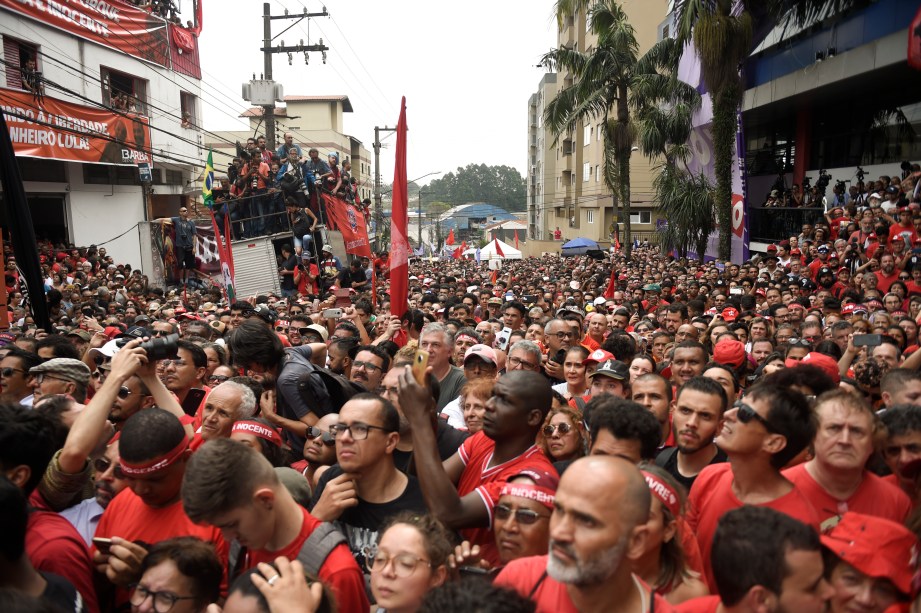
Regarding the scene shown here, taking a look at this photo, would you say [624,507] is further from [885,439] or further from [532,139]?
[532,139]

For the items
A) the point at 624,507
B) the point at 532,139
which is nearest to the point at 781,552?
the point at 624,507

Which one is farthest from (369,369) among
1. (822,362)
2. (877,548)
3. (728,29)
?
(728,29)

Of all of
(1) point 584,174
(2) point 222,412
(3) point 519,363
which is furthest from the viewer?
(1) point 584,174

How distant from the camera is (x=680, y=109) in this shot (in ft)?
73.8

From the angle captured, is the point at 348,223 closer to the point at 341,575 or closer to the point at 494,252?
the point at 494,252

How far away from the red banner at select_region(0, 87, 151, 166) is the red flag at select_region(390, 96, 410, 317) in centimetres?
890

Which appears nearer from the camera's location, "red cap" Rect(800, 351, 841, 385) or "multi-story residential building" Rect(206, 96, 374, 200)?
"red cap" Rect(800, 351, 841, 385)

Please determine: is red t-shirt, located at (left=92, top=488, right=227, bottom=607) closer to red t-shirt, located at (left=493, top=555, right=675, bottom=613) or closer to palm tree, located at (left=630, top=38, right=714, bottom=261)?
red t-shirt, located at (left=493, top=555, right=675, bottom=613)

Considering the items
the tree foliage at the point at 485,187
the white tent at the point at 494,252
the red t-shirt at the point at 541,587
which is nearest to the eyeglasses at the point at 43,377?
the red t-shirt at the point at 541,587

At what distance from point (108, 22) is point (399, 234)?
18.5 m

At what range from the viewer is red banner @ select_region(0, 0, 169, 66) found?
1819 cm

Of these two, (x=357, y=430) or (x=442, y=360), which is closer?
(x=357, y=430)

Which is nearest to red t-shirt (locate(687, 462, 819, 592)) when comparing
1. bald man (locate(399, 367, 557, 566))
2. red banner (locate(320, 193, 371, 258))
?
bald man (locate(399, 367, 557, 566))

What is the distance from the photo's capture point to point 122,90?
21516mm
